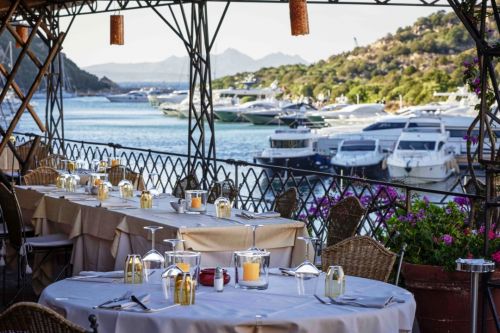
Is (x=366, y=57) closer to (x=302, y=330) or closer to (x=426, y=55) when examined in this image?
(x=426, y=55)

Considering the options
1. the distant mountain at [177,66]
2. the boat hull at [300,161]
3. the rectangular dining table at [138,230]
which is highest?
the distant mountain at [177,66]

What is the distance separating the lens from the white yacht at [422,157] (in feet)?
171

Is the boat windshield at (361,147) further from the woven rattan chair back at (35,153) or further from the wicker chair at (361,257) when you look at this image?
the wicker chair at (361,257)

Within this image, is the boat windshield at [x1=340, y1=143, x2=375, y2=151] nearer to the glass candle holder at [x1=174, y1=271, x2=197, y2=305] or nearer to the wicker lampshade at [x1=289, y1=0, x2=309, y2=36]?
the wicker lampshade at [x1=289, y1=0, x2=309, y2=36]

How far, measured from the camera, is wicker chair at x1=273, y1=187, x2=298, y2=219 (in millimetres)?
7898

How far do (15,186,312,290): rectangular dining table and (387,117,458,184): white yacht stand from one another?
43.7 metres

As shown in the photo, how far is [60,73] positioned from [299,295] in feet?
36.1

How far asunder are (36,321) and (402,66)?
63189 mm

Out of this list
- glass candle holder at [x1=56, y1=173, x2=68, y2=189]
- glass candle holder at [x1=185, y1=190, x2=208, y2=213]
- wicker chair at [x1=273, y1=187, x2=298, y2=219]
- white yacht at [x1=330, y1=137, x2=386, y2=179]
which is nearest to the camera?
glass candle holder at [x1=185, y1=190, x2=208, y2=213]

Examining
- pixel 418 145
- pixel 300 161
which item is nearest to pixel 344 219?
pixel 418 145

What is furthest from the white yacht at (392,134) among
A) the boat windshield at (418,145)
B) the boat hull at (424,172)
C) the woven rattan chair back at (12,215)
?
the woven rattan chair back at (12,215)

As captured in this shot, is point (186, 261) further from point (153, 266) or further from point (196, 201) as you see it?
point (196, 201)

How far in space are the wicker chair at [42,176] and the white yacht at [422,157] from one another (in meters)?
42.0

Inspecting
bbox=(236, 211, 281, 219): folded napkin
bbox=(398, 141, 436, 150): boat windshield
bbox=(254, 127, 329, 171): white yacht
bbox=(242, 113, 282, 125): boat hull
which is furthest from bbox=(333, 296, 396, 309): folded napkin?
bbox=(242, 113, 282, 125): boat hull
